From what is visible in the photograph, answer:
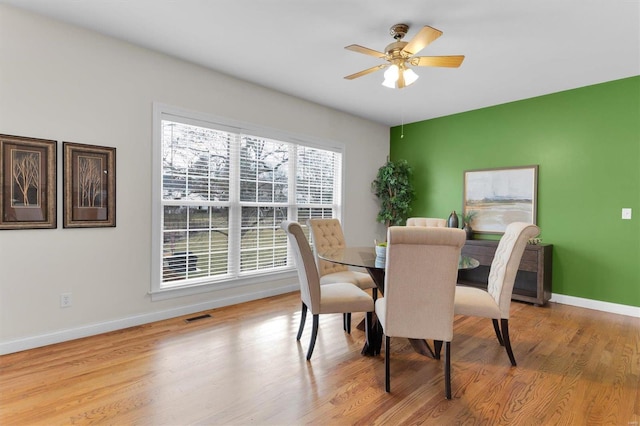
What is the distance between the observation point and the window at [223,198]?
3.37 m

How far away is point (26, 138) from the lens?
254 cm

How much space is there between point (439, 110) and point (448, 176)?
102cm

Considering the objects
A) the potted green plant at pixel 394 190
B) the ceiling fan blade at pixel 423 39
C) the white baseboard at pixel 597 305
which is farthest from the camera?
the potted green plant at pixel 394 190

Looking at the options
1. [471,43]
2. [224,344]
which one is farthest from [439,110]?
[224,344]

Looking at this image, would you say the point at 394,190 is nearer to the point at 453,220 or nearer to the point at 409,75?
the point at 453,220

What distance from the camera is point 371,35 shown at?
2.86m

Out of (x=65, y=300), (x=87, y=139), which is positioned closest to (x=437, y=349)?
(x=65, y=300)

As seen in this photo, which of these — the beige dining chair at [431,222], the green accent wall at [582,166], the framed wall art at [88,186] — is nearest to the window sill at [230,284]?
the framed wall art at [88,186]

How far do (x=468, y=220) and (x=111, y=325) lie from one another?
15.1 feet

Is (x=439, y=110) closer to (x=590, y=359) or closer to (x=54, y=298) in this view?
(x=590, y=359)

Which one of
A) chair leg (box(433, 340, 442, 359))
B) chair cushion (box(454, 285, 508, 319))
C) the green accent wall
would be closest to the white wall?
chair leg (box(433, 340, 442, 359))

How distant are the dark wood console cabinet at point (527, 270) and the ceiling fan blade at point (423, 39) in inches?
113

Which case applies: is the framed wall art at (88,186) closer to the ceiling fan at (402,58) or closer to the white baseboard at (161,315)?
the white baseboard at (161,315)

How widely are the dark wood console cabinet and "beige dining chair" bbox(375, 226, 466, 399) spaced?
Result: 2.63 m
